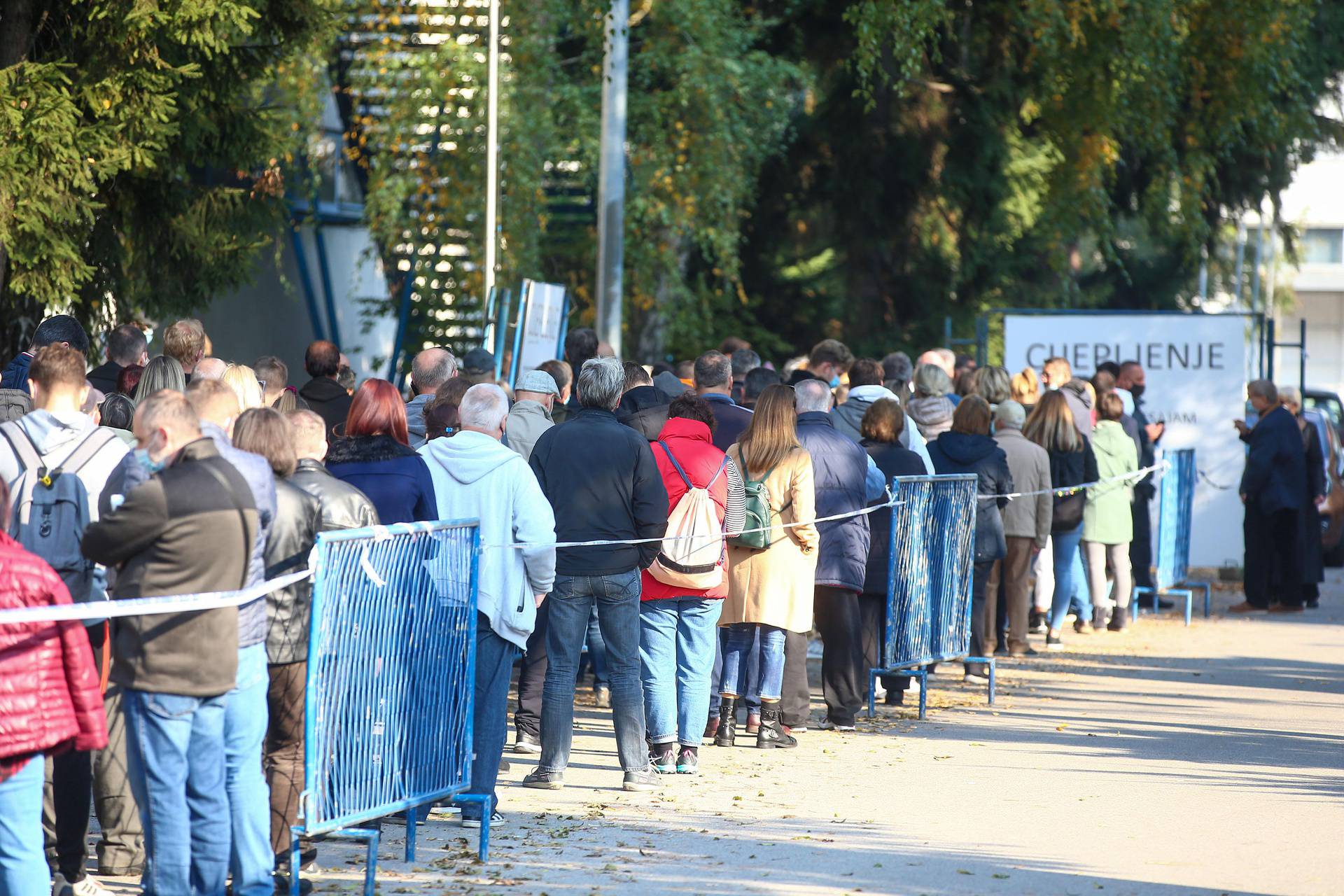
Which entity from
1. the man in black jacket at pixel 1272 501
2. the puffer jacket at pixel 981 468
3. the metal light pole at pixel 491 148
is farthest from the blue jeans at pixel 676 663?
the man in black jacket at pixel 1272 501

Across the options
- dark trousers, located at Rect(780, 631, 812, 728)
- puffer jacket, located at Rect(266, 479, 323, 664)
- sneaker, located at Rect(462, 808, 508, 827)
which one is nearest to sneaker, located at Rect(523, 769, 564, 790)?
sneaker, located at Rect(462, 808, 508, 827)

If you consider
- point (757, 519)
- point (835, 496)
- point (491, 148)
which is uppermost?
point (491, 148)

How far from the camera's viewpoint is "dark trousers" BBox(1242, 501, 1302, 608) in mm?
16500

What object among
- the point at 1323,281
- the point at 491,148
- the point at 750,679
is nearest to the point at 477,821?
the point at 750,679

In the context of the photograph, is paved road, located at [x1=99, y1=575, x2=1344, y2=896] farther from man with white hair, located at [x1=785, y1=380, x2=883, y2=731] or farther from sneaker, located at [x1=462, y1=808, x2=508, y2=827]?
man with white hair, located at [x1=785, y1=380, x2=883, y2=731]

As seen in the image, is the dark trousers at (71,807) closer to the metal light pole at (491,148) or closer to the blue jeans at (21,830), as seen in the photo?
the blue jeans at (21,830)

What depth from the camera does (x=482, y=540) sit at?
7.21 meters

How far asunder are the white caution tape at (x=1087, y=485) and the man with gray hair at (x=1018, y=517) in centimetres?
6

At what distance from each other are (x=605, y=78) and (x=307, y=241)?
9.78 m

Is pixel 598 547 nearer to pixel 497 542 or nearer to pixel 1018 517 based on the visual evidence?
pixel 497 542

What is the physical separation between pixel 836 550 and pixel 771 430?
3.01 feet

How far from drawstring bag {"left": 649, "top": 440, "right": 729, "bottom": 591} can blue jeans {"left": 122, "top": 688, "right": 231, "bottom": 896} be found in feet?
10.7

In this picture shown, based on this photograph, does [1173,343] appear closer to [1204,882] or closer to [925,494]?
[925,494]

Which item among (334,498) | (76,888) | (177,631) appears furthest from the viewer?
(334,498)
